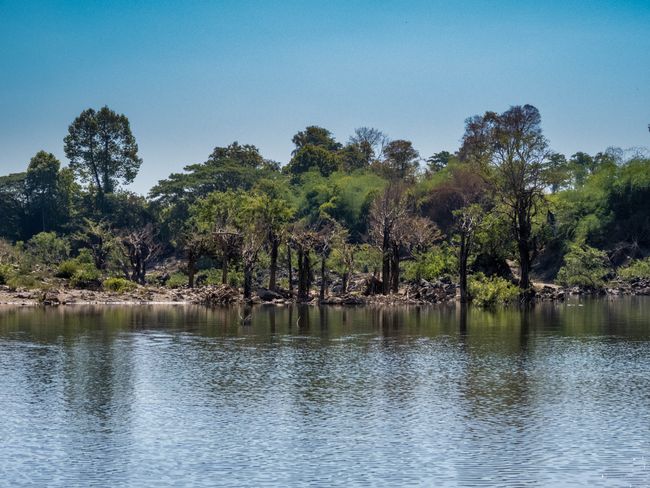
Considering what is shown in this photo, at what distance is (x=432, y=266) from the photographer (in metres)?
88.4

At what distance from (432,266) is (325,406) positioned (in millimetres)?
58035

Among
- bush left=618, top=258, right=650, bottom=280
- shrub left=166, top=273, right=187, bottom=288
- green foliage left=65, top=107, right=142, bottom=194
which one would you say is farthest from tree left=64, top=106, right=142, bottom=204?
bush left=618, top=258, right=650, bottom=280

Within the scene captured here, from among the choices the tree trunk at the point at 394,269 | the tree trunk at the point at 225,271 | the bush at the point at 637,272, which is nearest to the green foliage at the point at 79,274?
the tree trunk at the point at 225,271

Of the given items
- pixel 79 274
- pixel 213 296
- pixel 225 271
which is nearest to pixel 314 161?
pixel 225 271

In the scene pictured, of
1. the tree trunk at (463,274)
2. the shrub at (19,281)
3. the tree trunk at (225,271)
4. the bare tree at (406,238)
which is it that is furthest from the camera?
the tree trunk at (225,271)

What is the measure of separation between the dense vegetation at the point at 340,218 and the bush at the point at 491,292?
0.19 meters

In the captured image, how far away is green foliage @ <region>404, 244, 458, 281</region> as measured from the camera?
8888 centimetres

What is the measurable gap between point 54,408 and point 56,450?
6.15 m

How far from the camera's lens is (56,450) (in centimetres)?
2545

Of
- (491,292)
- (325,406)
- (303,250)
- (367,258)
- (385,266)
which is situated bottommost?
(325,406)

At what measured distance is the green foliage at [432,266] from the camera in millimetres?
88875

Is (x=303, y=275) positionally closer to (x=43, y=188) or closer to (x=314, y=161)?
(x=43, y=188)

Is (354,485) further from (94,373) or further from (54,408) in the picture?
(94,373)

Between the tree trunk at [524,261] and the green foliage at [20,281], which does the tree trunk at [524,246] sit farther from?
the green foliage at [20,281]
